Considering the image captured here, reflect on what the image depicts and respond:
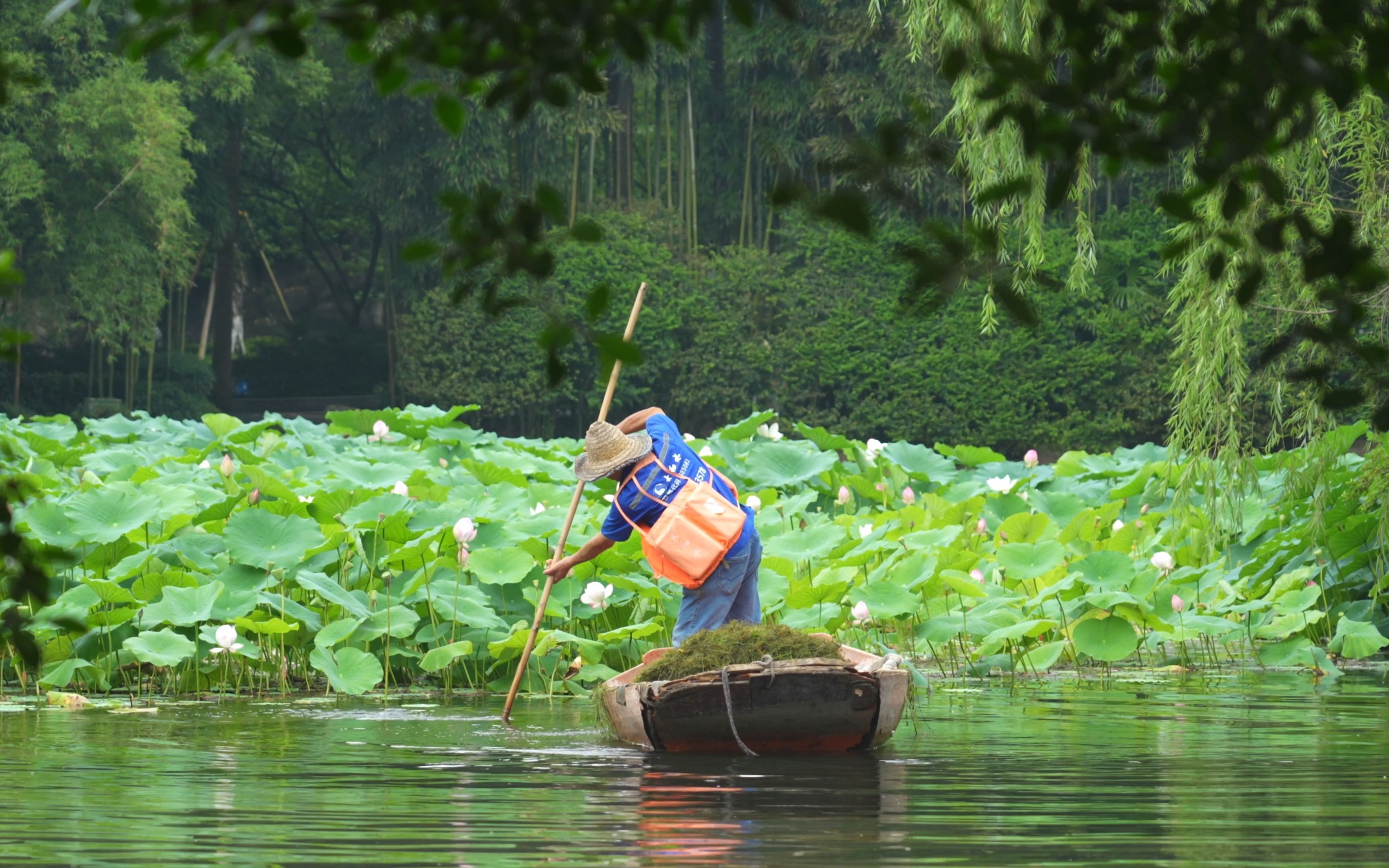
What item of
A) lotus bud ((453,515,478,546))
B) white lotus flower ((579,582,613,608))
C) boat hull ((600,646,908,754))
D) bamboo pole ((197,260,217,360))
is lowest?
boat hull ((600,646,908,754))

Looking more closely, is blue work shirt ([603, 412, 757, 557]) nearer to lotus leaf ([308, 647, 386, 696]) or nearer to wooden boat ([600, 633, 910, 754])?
wooden boat ([600, 633, 910, 754])

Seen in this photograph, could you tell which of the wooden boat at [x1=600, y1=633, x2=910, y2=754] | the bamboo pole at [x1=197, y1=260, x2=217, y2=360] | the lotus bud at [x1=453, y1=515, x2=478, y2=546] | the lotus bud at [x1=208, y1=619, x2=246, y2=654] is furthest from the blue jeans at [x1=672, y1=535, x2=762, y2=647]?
the bamboo pole at [x1=197, y1=260, x2=217, y2=360]

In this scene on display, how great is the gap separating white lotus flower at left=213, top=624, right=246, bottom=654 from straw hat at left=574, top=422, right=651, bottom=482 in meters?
1.62

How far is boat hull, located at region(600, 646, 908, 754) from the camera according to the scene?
5.97 meters

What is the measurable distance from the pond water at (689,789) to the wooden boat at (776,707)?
0.31 feet

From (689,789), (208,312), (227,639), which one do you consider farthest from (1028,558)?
(208,312)

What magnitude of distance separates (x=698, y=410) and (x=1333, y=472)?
57.0 ft

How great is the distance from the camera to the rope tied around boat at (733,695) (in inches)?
234

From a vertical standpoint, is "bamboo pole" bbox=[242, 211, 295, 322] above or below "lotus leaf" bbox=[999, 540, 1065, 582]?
above

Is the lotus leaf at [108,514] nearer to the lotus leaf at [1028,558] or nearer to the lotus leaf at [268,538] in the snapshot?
the lotus leaf at [268,538]

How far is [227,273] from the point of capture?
2853 cm

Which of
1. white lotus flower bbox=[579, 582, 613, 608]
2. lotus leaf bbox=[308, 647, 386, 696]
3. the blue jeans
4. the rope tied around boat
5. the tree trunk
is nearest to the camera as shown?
the rope tied around boat

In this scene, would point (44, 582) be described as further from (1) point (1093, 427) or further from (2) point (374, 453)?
(1) point (1093, 427)

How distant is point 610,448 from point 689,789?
1.59 meters
